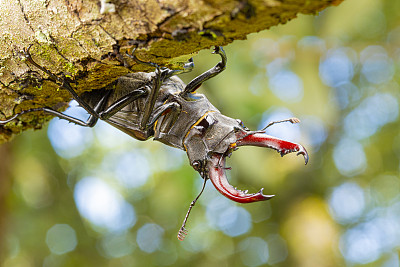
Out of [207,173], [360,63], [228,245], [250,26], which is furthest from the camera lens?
[228,245]

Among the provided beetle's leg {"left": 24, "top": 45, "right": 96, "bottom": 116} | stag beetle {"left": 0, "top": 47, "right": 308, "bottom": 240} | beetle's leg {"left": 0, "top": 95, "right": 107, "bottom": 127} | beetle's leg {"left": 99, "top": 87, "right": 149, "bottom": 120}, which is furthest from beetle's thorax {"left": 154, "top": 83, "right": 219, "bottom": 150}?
beetle's leg {"left": 24, "top": 45, "right": 96, "bottom": 116}

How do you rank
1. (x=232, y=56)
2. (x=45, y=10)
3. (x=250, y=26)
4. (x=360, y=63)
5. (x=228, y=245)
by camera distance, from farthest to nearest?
(x=228, y=245) < (x=360, y=63) < (x=232, y=56) < (x=45, y=10) < (x=250, y=26)

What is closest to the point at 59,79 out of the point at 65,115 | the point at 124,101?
the point at 124,101

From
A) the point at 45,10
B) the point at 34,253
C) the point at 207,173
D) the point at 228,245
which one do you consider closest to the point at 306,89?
the point at 207,173

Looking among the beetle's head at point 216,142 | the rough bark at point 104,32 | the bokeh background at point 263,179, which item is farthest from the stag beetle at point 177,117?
the bokeh background at point 263,179

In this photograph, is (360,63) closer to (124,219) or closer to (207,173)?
(124,219)

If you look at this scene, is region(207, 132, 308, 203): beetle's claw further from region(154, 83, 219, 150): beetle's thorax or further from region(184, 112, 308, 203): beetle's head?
region(154, 83, 219, 150): beetle's thorax
